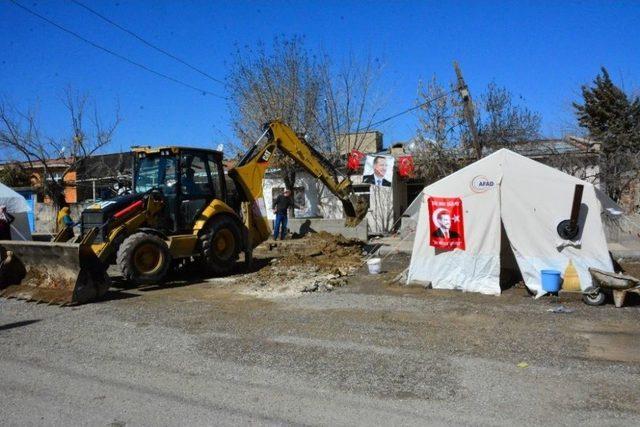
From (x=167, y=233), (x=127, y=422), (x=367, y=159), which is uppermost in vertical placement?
(x=367, y=159)

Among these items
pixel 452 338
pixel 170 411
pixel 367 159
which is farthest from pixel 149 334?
pixel 367 159

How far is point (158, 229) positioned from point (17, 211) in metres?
9.48

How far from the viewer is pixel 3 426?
454 cm

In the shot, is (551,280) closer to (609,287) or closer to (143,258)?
(609,287)

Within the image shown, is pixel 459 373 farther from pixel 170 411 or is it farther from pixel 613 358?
pixel 170 411

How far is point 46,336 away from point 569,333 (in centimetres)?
694

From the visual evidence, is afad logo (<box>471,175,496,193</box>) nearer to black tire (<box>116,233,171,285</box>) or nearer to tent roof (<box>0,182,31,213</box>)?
black tire (<box>116,233,171,285</box>)

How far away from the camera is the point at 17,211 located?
1825 centimetres

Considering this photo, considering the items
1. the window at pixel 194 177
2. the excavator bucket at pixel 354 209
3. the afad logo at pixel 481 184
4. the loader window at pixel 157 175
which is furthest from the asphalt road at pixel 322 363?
the excavator bucket at pixel 354 209

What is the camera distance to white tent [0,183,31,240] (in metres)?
17.6

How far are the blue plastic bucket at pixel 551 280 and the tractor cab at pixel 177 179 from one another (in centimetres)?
711

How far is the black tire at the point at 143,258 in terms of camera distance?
1041cm

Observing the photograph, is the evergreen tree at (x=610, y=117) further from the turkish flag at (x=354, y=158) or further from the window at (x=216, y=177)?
the window at (x=216, y=177)

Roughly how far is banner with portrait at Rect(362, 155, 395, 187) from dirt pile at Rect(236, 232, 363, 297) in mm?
3024
